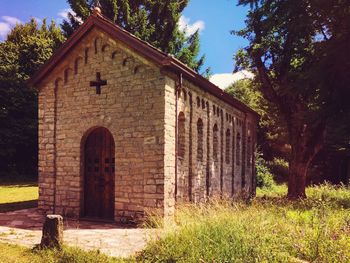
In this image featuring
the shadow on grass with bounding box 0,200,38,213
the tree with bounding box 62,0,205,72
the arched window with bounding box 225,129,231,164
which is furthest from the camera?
the tree with bounding box 62,0,205,72

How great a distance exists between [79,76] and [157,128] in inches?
135

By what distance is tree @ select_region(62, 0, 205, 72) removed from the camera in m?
22.9

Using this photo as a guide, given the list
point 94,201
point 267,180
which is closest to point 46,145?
point 94,201

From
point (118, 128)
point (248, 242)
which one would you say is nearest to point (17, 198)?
point (118, 128)

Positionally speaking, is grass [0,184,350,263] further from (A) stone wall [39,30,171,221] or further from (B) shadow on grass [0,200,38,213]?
(B) shadow on grass [0,200,38,213]

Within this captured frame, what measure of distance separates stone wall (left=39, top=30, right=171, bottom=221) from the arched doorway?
0.75ft

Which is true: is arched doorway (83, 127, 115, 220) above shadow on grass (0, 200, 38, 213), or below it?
above

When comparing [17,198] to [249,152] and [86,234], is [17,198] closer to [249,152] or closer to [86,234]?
[86,234]

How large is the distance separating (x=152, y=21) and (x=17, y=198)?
1492 cm

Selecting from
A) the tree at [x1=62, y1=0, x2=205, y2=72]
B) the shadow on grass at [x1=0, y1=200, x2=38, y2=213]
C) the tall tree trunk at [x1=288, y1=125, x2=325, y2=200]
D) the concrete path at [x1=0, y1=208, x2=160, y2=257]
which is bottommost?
the shadow on grass at [x1=0, y1=200, x2=38, y2=213]

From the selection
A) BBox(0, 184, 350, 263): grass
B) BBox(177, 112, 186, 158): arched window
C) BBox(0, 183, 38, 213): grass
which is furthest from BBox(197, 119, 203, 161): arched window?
BBox(0, 183, 38, 213): grass

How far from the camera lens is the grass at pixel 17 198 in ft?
43.2

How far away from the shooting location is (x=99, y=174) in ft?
35.8

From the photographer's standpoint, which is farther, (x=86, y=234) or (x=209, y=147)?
(x=209, y=147)
